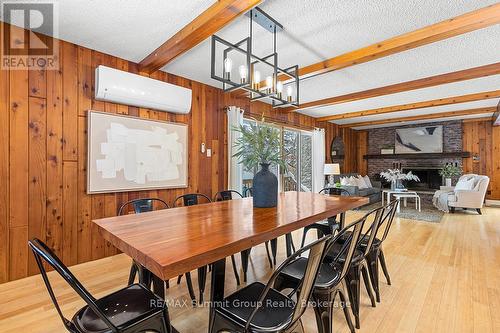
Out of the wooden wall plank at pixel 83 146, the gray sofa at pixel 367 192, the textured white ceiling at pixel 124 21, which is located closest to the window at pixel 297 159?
the gray sofa at pixel 367 192

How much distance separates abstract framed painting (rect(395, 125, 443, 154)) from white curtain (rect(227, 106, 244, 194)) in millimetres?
6448

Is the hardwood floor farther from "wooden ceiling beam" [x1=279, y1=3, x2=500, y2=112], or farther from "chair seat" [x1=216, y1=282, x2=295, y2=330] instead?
"wooden ceiling beam" [x1=279, y1=3, x2=500, y2=112]

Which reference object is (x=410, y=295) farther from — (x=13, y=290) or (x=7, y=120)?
(x=7, y=120)

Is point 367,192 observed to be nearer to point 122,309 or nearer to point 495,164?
point 495,164

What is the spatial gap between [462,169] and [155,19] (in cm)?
871

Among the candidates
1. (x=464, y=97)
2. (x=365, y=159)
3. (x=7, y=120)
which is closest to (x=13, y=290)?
(x=7, y=120)

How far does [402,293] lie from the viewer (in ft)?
7.23

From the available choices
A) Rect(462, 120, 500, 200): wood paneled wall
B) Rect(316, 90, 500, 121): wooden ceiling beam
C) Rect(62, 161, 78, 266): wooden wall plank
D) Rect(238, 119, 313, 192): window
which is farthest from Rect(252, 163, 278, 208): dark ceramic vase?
Rect(462, 120, 500, 200): wood paneled wall

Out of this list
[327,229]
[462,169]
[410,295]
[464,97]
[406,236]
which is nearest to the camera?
[410,295]

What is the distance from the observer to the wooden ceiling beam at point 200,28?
74.6 inches

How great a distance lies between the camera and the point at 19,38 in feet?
7.77

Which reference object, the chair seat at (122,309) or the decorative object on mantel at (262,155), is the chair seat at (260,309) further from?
the decorative object on mantel at (262,155)

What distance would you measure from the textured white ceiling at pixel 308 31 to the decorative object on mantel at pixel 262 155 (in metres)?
1.04

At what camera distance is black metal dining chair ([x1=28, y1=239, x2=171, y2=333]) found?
100 centimetres
